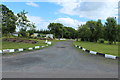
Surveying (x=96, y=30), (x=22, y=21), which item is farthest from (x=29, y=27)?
(x=96, y=30)

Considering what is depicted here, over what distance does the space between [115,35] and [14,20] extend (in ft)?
87.6

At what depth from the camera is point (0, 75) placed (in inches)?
143

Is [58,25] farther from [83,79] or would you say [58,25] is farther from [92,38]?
[83,79]

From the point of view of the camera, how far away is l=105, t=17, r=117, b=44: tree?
26625 millimetres

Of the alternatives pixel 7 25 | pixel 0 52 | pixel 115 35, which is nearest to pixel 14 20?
pixel 7 25

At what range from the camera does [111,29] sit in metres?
26.6

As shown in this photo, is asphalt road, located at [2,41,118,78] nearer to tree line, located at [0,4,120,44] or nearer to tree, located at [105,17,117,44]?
tree line, located at [0,4,120,44]

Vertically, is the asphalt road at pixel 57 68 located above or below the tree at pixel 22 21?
below

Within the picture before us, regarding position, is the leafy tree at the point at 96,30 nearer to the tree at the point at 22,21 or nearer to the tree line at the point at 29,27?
the tree line at the point at 29,27

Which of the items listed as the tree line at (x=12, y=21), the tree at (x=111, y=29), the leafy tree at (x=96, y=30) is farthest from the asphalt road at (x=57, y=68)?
the leafy tree at (x=96, y=30)

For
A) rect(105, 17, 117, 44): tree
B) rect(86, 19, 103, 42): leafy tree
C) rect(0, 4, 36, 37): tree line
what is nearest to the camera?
rect(0, 4, 36, 37): tree line

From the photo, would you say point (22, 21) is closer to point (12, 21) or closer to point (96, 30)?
point (12, 21)

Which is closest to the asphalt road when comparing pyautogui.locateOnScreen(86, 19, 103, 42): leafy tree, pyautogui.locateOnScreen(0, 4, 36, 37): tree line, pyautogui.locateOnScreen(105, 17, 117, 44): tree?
pyautogui.locateOnScreen(0, 4, 36, 37): tree line

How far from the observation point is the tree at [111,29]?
26.6 meters
